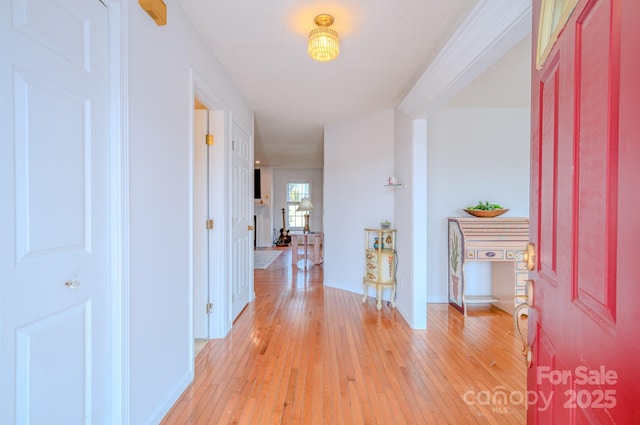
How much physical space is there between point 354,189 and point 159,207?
3.05 metres

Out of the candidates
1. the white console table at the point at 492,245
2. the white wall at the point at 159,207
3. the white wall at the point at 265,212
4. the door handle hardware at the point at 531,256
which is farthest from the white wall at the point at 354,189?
the white wall at the point at 265,212

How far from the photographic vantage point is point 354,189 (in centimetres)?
434

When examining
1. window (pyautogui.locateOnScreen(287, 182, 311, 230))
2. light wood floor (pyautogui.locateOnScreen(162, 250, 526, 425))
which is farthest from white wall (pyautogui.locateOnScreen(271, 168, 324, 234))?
light wood floor (pyautogui.locateOnScreen(162, 250, 526, 425))

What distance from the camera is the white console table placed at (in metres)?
3.29

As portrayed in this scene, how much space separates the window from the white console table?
674 cm

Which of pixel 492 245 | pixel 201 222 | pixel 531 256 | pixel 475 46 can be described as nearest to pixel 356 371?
pixel 531 256

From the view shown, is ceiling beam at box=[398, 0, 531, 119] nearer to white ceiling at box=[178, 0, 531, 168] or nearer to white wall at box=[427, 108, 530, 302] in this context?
white ceiling at box=[178, 0, 531, 168]

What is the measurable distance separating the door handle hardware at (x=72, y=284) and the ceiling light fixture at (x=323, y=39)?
1833mm

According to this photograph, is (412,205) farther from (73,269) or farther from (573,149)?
(73,269)

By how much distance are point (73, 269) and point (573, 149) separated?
1.57 metres

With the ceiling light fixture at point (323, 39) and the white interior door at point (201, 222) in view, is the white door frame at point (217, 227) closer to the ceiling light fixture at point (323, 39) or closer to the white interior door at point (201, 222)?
the white interior door at point (201, 222)

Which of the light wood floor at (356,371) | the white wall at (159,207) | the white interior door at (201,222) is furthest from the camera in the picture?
the white interior door at (201,222)

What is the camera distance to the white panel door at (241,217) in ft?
10.1

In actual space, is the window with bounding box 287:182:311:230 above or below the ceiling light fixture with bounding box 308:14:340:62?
below
